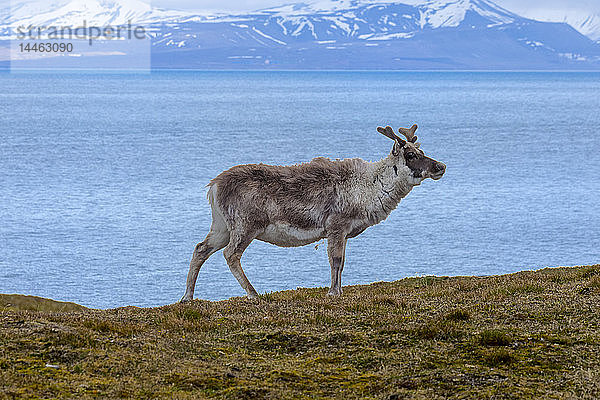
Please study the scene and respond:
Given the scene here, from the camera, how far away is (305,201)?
16.6 meters

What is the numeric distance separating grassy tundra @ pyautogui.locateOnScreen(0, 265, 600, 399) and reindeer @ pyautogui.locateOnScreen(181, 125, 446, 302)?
1.67m

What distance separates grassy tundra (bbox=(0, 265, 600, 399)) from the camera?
31.9 feet

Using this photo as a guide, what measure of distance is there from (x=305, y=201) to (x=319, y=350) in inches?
215

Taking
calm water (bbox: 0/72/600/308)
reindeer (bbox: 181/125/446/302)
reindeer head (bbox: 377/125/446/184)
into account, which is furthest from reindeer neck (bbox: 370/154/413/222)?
calm water (bbox: 0/72/600/308)

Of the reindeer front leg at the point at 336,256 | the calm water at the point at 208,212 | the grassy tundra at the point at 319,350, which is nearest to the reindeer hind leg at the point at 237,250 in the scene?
the grassy tundra at the point at 319,350

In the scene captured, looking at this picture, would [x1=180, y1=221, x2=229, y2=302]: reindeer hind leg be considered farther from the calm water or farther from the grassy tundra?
the calm water

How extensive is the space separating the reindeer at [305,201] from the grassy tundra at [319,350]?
1667mm

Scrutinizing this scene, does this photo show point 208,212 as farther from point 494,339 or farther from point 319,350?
point 494,339

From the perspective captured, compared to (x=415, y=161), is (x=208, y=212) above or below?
below

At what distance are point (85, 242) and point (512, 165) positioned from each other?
58.5 metres

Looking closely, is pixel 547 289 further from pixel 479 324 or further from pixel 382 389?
pixel 382 389

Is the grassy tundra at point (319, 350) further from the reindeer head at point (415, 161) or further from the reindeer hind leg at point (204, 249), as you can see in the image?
the reindeer head at point (415, 161)

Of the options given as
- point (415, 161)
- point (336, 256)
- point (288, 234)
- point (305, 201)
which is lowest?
point (336, 256)

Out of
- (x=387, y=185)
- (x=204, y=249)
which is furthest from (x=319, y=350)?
(x=387, y=185)
